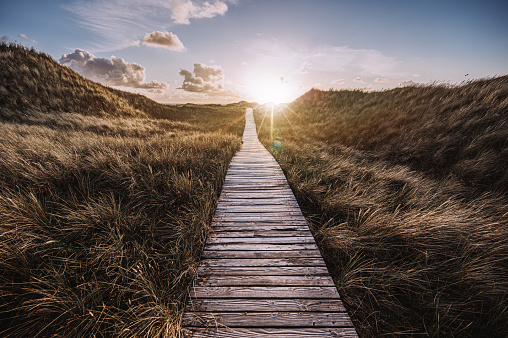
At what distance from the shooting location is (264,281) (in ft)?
6.60

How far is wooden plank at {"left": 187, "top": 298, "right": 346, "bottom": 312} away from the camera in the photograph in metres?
1.74

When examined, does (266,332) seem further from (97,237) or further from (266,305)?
(97,237)

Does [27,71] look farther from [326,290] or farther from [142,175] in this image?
[326,290]

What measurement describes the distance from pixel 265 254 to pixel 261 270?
0.83ft

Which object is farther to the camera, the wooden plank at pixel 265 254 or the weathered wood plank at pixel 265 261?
the wooden plank at pixel 265 254

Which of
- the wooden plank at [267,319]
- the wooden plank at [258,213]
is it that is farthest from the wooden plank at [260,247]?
the wooden plank at [267,319]

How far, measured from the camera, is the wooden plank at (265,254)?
2.33 metres

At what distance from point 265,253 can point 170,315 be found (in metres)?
1.23

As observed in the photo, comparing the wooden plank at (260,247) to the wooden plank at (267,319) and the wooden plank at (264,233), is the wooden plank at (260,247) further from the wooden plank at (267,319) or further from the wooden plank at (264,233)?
the wooden plank at (267,319)

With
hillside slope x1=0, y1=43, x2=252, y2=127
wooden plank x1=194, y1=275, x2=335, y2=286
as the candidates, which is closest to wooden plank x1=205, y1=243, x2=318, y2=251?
wooden plank x1=194, y1=275, x2=335, y2=286

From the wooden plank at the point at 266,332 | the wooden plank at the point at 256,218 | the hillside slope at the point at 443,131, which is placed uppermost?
the hillside slope at the point at 443,131

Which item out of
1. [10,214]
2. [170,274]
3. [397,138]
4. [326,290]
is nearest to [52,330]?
[170,274]

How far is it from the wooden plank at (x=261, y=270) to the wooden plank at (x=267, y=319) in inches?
16.3

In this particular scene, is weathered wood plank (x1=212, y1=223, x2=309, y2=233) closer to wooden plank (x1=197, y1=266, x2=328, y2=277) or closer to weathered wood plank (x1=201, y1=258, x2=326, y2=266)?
weathered wood plank (x1=201, y1=258, x2=326, y2=266)
